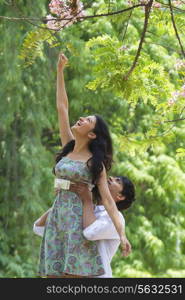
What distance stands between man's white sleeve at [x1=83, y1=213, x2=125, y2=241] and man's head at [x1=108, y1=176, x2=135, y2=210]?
23 centimetres

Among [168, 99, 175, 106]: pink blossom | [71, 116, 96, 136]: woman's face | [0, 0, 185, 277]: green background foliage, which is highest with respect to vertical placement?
[71, 116, 96, 136]: woman's face

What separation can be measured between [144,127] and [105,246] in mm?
6388

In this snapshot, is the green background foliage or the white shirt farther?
the green background foliage

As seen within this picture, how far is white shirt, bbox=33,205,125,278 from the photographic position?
10.8 feet

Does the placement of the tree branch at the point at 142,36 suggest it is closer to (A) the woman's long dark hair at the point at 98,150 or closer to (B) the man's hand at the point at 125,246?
(A) the woman's long dark hair at the point at 98,150

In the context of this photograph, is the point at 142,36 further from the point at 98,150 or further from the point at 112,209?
the point at 112,209

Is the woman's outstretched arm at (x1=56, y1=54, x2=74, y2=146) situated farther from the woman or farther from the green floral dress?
the green floral dress

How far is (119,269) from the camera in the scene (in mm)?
9328

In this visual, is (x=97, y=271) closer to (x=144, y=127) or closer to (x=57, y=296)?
(x=57, y=296)

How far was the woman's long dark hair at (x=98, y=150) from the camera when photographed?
11.0 feet

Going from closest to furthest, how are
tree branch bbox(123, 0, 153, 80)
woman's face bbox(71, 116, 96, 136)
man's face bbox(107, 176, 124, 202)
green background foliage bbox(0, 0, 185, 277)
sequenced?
tree branch bbox(123, 0, 153, 80)
woman's face bbox(71, 116, 96, 136)
man's face bbox(107, 176, 124, 202)
green background foliage bbox(0, 0, 185, 277)

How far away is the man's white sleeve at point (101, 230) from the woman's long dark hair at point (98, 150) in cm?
18

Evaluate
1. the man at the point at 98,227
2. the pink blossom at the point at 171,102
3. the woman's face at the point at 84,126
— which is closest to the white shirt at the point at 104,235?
the man at the point at 98,227

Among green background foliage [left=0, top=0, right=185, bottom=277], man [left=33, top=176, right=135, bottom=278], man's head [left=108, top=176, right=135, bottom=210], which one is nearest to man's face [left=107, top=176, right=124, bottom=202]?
man's head [left=108, top=176, right=135, bottom=210]
